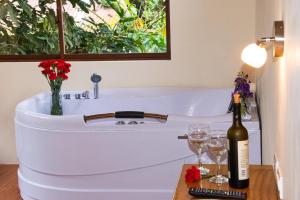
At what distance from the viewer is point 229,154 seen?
158cm

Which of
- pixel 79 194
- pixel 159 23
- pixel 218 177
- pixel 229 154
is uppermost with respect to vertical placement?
pixel 159 23

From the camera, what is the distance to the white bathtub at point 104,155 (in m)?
2.93

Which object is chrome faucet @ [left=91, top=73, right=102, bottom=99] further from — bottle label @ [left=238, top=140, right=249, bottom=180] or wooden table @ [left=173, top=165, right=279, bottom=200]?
bottle label @ [left=238, top=140, right=249, bottom=180]

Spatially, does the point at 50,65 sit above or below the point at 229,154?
above

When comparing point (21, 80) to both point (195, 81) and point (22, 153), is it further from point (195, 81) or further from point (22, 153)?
point (195, 81)

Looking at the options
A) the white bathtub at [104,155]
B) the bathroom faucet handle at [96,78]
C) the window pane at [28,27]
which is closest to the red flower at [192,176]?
the white bathtub at [104,155]

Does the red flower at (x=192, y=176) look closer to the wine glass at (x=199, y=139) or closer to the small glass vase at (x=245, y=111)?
the wine glass at (x=199, y=139)

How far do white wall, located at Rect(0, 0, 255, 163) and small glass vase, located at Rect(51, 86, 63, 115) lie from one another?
40 centimetres

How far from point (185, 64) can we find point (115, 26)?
0.71 metres

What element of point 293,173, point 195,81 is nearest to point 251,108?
point 195,81

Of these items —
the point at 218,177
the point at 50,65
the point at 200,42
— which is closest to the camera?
the point at 218,177

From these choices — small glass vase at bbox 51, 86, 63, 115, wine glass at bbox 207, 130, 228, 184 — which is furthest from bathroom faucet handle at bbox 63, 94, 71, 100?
wine glass at bbox 207, 130, 228, 184

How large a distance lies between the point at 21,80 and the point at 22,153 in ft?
3.53

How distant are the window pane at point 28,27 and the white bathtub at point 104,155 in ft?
3.55
